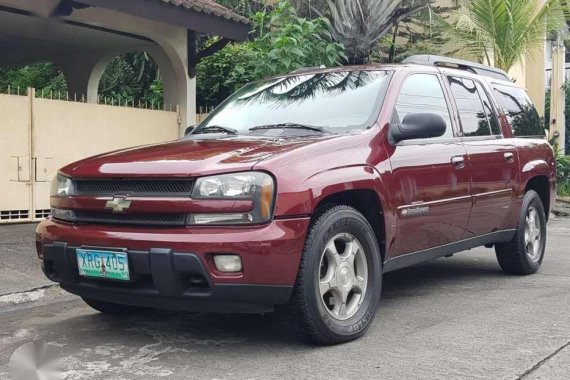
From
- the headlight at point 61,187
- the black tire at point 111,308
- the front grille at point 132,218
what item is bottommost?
the black tire at point 111,308

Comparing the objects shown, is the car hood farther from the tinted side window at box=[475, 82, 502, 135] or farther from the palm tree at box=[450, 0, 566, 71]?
the palm tree at box=[450, 0, 566, 71]

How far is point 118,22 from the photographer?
930 cm

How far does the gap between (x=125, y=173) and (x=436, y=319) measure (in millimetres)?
2312

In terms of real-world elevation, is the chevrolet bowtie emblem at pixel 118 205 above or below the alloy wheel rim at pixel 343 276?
above

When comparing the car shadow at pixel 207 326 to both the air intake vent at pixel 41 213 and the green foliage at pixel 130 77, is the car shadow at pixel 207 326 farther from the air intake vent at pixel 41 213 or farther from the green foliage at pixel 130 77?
the green foliage at pixel 130 77

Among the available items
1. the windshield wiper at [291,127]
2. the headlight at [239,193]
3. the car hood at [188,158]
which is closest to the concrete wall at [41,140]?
the car hood at [188,158]

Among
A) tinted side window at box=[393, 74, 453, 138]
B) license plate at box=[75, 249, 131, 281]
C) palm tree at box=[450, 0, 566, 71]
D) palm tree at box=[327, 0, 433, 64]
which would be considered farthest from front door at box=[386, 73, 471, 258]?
palm tree at box=[450, 0, 566, 71]

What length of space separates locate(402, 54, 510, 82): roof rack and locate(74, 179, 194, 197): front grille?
2.57m

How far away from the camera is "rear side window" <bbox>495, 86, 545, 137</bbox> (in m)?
6.48

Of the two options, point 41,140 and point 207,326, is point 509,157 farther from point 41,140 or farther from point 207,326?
point 41,140

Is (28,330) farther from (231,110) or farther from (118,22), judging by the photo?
(118,22)

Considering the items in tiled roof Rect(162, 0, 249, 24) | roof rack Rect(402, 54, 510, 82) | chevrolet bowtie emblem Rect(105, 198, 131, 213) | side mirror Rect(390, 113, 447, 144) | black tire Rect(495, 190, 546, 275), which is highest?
tiled roof Rect(162, 0, 249, 24)

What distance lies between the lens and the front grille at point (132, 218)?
384 centimetres

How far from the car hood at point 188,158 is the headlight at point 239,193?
54 millimetres
